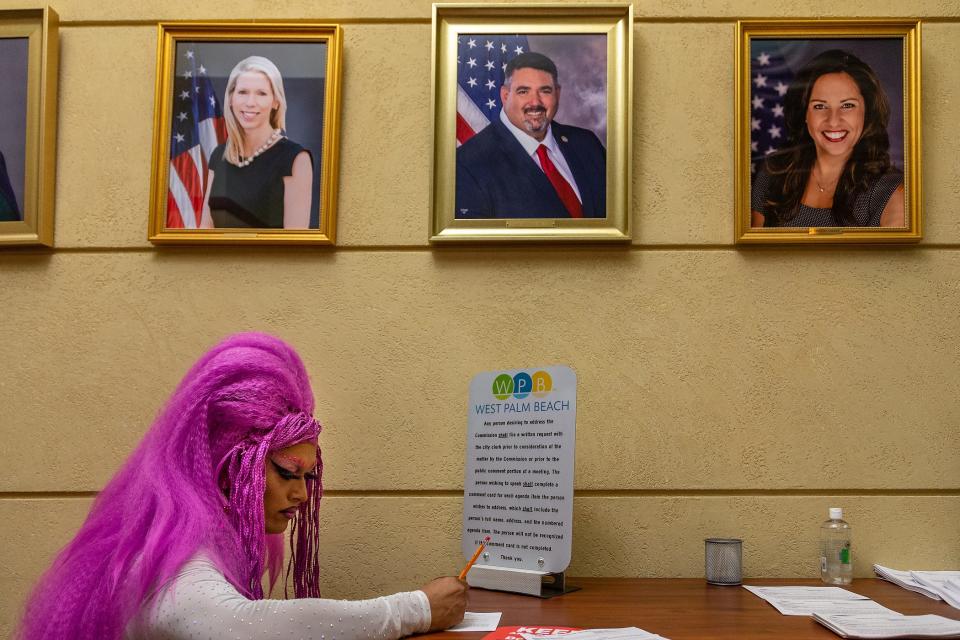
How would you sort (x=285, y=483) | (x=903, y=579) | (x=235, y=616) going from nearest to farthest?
(x=235, y=616) → (x=285, y=483) → (x=903, y=579)

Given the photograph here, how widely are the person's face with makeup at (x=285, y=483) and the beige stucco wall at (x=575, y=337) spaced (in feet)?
1.44

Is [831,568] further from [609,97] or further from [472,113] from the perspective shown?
[472,113]

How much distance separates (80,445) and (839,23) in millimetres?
2317

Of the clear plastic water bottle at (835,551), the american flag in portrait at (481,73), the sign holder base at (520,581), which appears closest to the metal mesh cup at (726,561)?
the clear plastic water bottle at (835,551)

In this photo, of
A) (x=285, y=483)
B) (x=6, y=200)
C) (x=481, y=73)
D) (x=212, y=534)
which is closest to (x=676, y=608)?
(x=285, y=483)

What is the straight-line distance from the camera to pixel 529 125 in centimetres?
250

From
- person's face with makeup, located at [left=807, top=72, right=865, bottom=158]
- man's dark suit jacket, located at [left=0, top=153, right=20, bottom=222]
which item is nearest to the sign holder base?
person's face with makeup, located at [left=807, top=72, right=865, bottom=158]

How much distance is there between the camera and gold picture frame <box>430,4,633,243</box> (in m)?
2.45

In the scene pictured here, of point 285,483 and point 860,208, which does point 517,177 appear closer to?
point 860,208

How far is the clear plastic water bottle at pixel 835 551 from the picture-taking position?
7.51ft

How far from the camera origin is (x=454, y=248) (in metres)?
2.47

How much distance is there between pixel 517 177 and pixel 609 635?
4.10 ft

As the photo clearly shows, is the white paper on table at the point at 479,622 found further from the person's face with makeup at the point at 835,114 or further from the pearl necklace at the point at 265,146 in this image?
the person's face with makeup at the point at 835,114

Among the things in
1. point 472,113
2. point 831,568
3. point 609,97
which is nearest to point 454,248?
point 472,113
